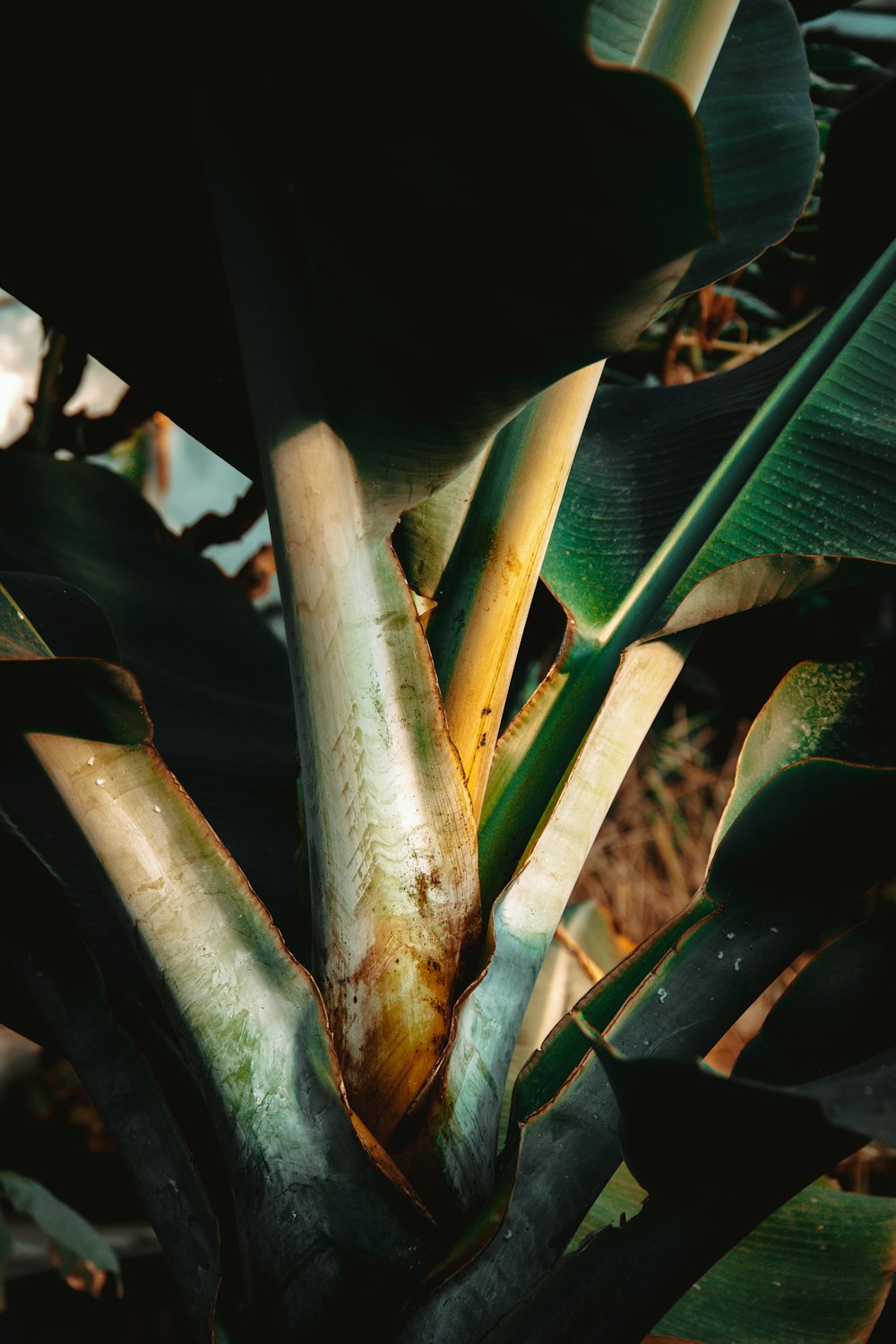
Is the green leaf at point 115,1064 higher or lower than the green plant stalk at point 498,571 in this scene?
lower

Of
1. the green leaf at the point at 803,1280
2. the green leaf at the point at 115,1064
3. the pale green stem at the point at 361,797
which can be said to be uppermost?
the pale green stem at the point at 361,797

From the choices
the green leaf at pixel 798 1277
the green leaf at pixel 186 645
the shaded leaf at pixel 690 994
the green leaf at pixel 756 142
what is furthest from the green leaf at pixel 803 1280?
the green leaf at pixel 756 142

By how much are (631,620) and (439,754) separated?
19 centimetres

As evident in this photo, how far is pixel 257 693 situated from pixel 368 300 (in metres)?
0.47

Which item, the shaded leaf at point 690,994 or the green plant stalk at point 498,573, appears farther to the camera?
the green plant stalk at point 498,573

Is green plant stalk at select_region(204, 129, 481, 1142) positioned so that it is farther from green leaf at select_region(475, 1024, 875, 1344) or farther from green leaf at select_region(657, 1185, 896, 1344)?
green leaf at select_region(657, 1185, 896, 1344)

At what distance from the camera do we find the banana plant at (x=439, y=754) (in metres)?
0.26

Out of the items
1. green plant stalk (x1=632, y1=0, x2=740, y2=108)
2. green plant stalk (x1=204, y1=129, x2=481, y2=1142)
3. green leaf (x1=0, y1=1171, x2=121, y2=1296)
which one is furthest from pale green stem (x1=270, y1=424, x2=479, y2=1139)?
green leaf (x1=0, y1=1171, x2=121, y2=1296)

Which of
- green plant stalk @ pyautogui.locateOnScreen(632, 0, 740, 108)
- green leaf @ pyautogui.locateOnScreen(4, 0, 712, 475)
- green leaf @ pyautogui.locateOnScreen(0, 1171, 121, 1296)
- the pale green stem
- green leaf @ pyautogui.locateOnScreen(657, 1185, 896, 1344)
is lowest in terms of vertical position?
green leaf @ pyautogui.locateOnScreen(0, 1171, 121, 1296)

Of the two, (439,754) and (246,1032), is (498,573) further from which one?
(246,1032)

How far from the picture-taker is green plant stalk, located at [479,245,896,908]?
1.48 feet

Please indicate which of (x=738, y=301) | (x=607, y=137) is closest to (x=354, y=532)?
(x=607, y=137)

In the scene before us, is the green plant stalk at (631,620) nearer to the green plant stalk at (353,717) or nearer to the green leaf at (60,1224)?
the green plant stalk at (353,717)

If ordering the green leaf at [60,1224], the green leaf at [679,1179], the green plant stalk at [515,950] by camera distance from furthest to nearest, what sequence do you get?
the green leaf at [60,1224] < the green plant stalk at [515,950] < the green leaf at [679,1179]
